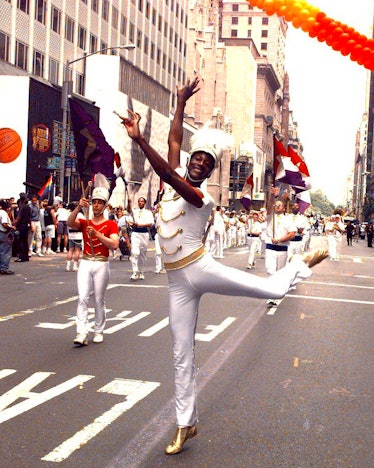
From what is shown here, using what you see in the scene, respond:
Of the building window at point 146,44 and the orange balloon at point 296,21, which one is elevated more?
the building window at point 146,44

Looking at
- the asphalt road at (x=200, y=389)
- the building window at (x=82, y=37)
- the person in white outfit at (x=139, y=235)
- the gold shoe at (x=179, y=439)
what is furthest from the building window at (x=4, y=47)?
the gold shoe at (x=179, y=439)

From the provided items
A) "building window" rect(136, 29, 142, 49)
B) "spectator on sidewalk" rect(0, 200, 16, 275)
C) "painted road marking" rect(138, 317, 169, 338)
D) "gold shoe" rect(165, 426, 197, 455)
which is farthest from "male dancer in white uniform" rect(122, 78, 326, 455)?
"building window" rect(136, 29, 142, 49)

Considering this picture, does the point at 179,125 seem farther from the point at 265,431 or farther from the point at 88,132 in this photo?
the point at 88,132

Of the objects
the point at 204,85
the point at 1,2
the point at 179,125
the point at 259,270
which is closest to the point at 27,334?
the point at 179,125

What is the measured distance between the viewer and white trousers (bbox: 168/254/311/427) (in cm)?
507

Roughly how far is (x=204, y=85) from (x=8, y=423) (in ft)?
Answer: 300

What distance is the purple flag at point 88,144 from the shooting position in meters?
13.2

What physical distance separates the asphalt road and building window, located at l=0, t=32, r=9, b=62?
27230mm

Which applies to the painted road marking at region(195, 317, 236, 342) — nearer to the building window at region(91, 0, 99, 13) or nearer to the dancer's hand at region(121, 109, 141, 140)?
the dancer's hand at region(121, 109, 141, 140)

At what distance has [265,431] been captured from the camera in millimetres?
5438

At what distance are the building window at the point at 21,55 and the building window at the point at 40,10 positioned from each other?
8.21 ft

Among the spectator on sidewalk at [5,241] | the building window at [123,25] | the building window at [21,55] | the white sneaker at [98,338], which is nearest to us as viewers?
the white sneaker at [98,338]

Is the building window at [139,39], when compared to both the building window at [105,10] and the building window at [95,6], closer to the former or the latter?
the building window at [105,10]

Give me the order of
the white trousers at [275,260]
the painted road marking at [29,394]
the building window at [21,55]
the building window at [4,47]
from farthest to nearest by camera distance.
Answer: the building window at [21,55] → the building window at [4,47] → the white trousers at [275,260] → the painted road marking at [29,394]
